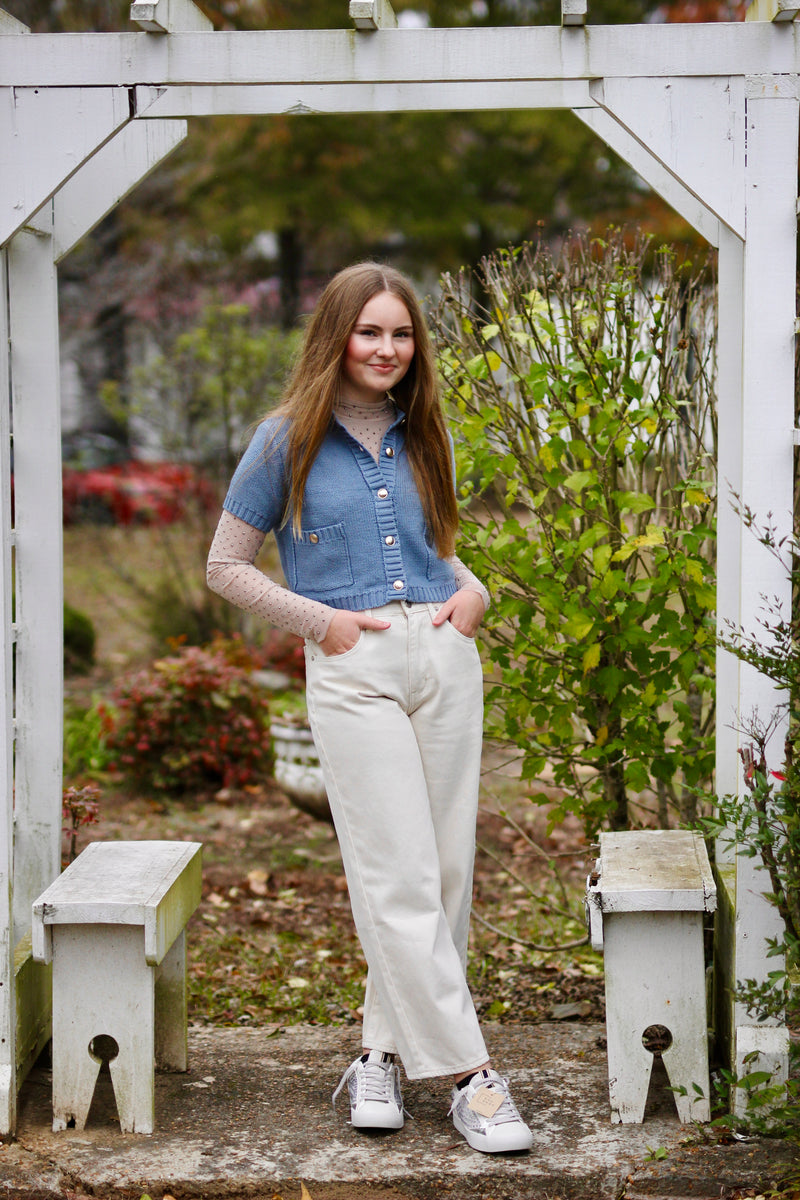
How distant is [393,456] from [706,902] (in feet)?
4.03

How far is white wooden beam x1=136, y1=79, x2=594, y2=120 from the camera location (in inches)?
128

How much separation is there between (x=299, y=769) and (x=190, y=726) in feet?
2.41

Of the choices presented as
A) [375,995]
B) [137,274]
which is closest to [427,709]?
[375,995]

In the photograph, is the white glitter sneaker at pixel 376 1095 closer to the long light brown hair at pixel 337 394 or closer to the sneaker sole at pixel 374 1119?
the sneaker sole at pixel 374 1119

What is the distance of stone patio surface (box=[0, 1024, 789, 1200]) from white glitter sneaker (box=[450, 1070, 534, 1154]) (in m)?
0.03

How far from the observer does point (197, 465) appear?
810 cm

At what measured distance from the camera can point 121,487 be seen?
11312 mm

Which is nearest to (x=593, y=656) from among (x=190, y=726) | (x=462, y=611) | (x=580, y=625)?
(x=580, y=625)

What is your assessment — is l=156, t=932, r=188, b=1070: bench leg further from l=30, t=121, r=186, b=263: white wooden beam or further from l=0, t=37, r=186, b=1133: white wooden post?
l=30, t=121, r=186, b=263: white wooden beam

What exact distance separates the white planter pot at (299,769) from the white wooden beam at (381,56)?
3.61 m

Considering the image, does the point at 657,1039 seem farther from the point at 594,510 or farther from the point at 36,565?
the point at 36,565

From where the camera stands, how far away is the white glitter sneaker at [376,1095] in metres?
2.90

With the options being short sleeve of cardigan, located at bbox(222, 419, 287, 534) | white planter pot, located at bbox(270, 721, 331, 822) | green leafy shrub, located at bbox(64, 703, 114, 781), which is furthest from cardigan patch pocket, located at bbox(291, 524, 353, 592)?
green leafy shrub, located at bbox(64, 703, 114, 781)

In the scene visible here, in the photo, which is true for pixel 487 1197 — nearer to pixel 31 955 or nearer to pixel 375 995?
pixel 375 995
